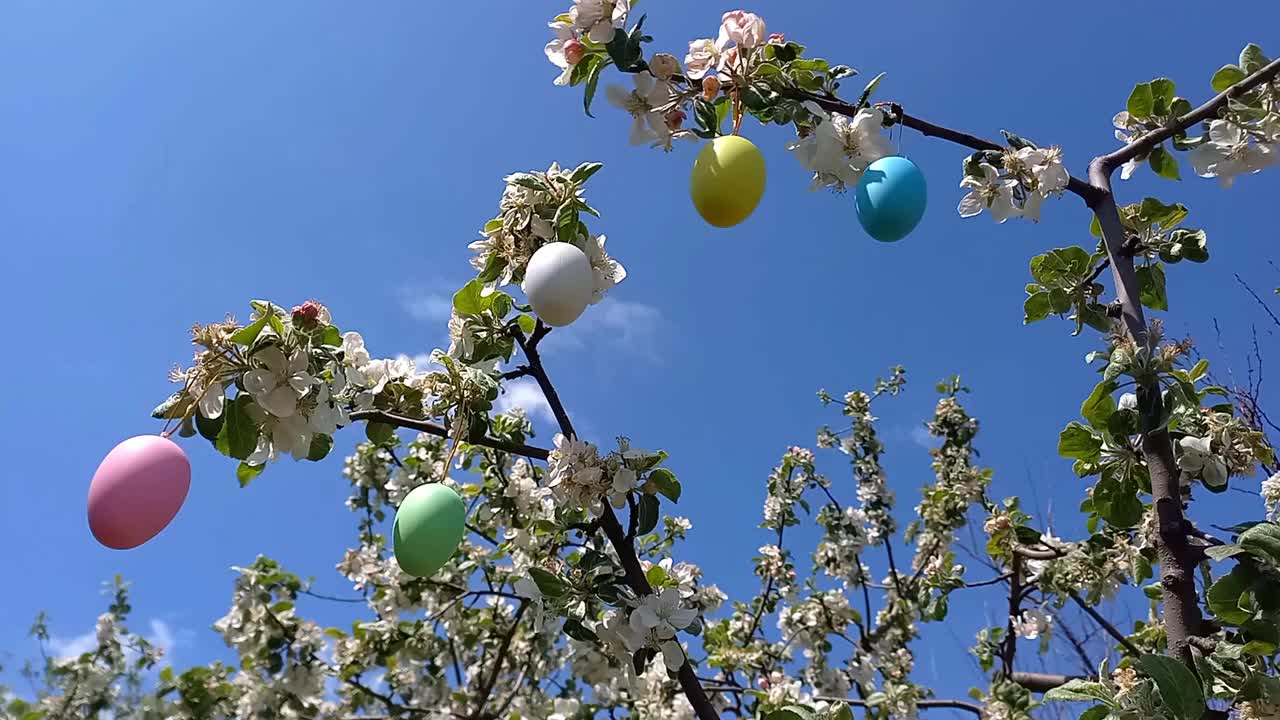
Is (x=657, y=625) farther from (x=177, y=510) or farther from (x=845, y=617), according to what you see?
(x=845, y=617)

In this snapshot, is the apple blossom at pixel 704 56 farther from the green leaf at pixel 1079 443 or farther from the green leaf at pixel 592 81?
the green leaf at pixel 1079 443

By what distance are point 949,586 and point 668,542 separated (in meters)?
1.50

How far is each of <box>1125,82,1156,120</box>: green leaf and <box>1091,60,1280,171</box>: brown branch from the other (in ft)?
0.19

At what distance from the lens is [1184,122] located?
2002 millimetres

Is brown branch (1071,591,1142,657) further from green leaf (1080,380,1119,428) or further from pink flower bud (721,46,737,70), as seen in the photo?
pink flower bud (721,46,737,70)

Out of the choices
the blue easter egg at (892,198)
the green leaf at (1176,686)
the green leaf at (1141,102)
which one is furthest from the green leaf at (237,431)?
the green leaf at (1141,102)

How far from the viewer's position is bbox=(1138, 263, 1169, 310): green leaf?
7.10 ft

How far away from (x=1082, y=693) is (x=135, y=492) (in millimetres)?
1872

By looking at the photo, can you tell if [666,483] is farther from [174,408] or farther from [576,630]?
[174,408]

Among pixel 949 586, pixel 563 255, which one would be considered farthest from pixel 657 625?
pixel 949 586

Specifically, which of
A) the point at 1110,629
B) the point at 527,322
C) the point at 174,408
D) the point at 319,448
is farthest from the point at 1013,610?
the point at 174,408

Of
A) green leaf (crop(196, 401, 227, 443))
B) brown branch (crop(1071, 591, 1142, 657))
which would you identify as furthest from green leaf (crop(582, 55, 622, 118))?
brown branch (crop(1071, 591, 1142, 657))

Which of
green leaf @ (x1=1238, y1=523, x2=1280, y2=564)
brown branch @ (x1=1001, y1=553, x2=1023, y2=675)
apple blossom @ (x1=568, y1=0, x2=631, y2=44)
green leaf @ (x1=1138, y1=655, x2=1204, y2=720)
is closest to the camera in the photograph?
green leaf @ (x1=1138, y1=655, x2=1204, y2=720)

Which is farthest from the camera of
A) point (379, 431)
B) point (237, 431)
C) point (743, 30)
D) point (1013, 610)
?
point (1013, 610)
